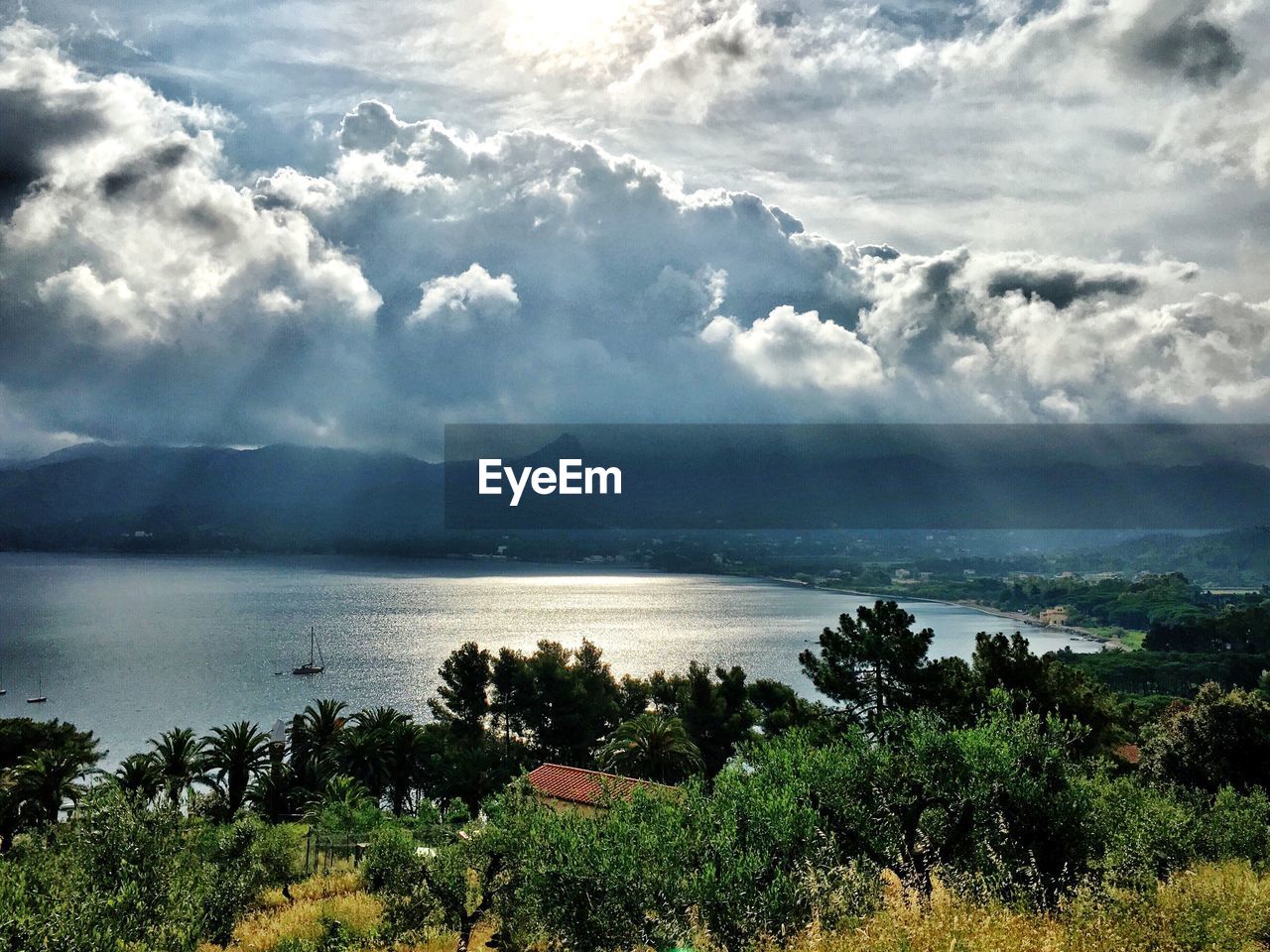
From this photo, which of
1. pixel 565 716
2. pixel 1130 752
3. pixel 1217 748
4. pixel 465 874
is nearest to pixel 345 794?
pixel 565 716

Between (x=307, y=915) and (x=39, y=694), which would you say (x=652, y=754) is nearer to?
(x=307, y=915)

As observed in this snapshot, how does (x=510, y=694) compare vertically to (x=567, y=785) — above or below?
below

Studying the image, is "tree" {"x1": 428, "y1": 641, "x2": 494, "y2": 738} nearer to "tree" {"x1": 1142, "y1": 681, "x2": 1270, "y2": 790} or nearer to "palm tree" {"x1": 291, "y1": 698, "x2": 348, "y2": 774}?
"palm tree" {"x1": 291, "y1": 698, "x2": 348, "y2": 774}

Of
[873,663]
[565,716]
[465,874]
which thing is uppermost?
[873,663]

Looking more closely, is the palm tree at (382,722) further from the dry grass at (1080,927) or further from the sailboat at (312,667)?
the sailboat at (312,667)

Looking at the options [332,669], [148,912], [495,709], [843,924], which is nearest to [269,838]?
[148,912]

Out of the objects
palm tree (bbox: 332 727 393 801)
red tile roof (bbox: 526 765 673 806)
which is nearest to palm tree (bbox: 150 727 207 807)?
palm tree (bbox: 332 727 393 801)
